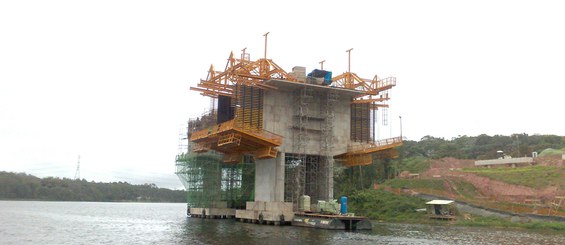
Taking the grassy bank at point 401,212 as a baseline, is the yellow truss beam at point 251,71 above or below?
above

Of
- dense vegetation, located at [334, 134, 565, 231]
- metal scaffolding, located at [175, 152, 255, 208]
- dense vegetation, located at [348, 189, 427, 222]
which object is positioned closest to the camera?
dense vegetation, located at [334, 134, 565, 231]

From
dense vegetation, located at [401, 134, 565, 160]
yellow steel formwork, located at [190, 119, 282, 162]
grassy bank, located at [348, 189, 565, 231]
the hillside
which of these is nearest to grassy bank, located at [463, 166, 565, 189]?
the hillside

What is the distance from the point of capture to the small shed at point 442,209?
2225 inches

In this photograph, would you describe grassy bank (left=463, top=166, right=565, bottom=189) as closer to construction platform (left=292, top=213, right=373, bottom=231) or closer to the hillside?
the hillside

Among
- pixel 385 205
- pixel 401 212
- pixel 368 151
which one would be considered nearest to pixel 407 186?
pixel 385 205

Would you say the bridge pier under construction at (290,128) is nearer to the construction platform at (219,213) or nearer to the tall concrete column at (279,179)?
the tall concrete column at (279,179)

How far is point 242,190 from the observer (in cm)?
7038

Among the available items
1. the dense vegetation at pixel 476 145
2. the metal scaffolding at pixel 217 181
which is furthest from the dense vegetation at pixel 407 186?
the metal scaffolding at pixel 217 181

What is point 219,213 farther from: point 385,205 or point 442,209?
point 442,209

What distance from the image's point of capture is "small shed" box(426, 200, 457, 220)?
5651 cm

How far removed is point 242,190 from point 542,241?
4091 cm

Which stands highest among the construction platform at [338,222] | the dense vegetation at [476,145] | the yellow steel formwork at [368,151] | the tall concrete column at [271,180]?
the dense vegetation at [476,145]

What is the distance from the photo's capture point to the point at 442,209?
188 ft

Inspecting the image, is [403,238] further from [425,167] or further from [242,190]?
[425,167]
